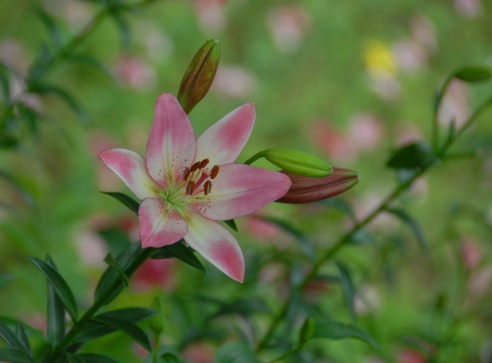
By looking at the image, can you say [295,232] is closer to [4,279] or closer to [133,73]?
[4,279]

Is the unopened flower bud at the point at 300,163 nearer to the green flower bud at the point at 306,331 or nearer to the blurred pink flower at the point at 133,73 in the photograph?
the green flower bud at the point at 306,331

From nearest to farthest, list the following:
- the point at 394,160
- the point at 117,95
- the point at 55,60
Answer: the point at 394,160, the point at 55,60, the point at 117,95

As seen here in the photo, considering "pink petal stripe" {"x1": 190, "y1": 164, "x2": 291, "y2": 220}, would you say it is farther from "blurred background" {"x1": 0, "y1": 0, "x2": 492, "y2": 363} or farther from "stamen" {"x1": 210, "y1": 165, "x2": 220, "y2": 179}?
"blurred background" {"x1": 0, "y1": 0, "x2": 492, "y2": 363}

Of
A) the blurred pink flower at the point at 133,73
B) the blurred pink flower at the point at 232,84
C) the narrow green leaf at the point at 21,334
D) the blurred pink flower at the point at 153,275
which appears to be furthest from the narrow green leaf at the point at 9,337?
the blurred pink flower at the point at 232,84

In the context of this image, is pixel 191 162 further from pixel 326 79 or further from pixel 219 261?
pixel 326 79

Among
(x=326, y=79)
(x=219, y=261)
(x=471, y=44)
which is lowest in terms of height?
(x=219, y=261)

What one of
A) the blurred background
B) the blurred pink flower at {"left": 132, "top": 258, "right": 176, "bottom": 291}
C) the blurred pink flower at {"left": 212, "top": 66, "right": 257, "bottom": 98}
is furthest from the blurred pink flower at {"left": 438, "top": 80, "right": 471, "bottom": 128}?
the blurred pink flower at {"left": 132, "top": 258, "right": 176, "bottom": 291}

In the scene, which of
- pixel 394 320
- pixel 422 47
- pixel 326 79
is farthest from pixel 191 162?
pixel 422 47
